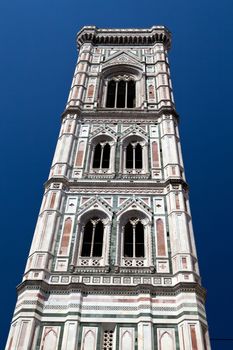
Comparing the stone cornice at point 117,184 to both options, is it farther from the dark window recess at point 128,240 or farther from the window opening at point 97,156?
the dark window recess at point 128,240

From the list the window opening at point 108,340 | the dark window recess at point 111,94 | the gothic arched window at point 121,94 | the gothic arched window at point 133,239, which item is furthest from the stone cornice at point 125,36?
the window opening at point 108,340

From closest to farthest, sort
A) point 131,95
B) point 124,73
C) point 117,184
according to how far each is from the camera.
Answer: point 117,184, point 131,95, point 124,73

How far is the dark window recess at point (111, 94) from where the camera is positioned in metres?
22.7

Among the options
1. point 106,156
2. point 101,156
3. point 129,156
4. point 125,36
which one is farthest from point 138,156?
point 125,36

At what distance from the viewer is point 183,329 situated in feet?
38.4

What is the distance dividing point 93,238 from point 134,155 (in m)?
4.73

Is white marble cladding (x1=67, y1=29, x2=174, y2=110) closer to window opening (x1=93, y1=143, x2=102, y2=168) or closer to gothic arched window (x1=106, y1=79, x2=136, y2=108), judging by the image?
gothic arched window (x1=106, y1=79, x2=136, y2=108)

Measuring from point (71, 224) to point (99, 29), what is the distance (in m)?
16.3

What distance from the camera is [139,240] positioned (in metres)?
15.0

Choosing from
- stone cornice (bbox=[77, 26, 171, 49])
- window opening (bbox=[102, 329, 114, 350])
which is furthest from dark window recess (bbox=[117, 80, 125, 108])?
window opening (bbox=[102, 329, 114, 350])

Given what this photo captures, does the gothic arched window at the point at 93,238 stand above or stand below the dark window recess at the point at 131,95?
below

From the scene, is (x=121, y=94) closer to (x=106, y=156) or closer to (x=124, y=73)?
(x=124, y=73)

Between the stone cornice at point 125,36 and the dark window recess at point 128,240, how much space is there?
14606mm

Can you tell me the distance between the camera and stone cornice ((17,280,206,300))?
41.9 feet
